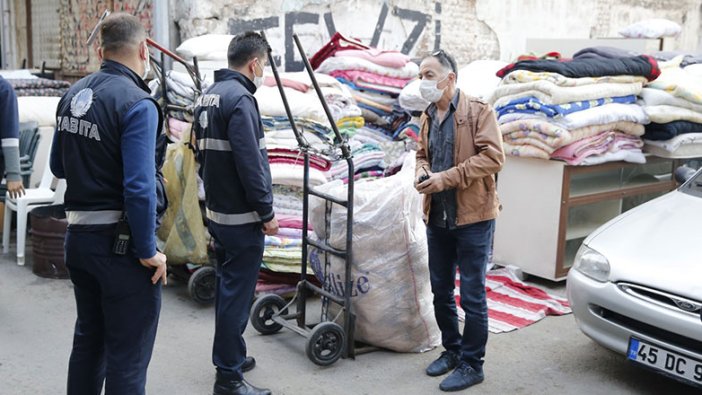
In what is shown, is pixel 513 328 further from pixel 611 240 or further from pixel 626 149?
pixel 626 149

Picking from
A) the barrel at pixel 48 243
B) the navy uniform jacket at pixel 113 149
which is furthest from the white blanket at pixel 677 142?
the barrel at pixel 48 243

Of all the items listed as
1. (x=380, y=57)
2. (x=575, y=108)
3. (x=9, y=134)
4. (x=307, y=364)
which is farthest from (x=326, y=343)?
(x=380, y=57)

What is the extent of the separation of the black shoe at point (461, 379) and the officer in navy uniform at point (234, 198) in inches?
39.6

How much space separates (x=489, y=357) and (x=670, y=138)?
2836mm

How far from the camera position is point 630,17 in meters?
13.2

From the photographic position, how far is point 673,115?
6102 mm

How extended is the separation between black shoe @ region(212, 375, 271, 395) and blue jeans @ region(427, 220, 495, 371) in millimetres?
1124

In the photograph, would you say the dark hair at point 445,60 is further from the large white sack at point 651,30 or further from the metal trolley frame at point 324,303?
the large white sack at point 651,30

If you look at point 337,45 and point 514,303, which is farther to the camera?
point 337,45

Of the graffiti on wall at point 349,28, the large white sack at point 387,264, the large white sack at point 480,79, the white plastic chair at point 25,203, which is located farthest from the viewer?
the graffiti on wall at point 349,28

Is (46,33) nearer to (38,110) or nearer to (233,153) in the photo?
(38,110)

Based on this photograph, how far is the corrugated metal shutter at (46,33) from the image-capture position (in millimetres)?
9992

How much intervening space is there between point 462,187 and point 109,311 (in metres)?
1.91

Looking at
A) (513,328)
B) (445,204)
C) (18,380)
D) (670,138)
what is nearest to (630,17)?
(670,138)
